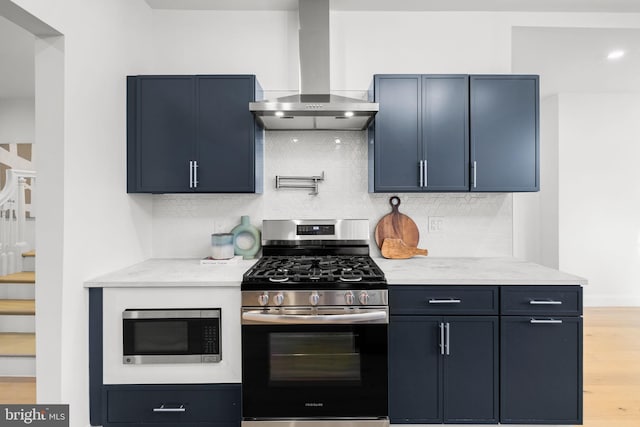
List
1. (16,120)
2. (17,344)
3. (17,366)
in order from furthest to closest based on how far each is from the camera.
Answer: (16,120), (17,344), (17,366)

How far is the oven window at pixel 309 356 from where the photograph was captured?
2023 millimetres

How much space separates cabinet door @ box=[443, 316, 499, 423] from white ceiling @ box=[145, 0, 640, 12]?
2295 mm

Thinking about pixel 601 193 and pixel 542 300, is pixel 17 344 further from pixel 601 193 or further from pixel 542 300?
pixel 601 193

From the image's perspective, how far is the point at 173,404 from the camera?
208 cm

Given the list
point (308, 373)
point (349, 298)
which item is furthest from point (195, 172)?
point (308, 373)

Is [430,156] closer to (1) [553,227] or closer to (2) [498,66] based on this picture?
(2) [498,66]

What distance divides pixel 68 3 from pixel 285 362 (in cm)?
225

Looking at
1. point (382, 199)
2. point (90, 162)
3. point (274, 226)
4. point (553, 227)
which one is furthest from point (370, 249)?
point (553, 227)

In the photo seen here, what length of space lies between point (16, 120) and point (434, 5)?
20.6 ft

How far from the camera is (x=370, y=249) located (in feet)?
9.53

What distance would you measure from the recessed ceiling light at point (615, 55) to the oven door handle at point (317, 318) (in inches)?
142

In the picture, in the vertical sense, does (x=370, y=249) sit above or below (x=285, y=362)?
above

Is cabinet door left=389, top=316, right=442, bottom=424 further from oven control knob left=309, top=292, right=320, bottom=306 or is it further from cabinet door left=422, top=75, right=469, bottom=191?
cabinet door left=422, top=75, right=469, bottom=191

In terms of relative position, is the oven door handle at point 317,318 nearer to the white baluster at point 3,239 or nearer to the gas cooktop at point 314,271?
the gas cooktop at point 314,271
